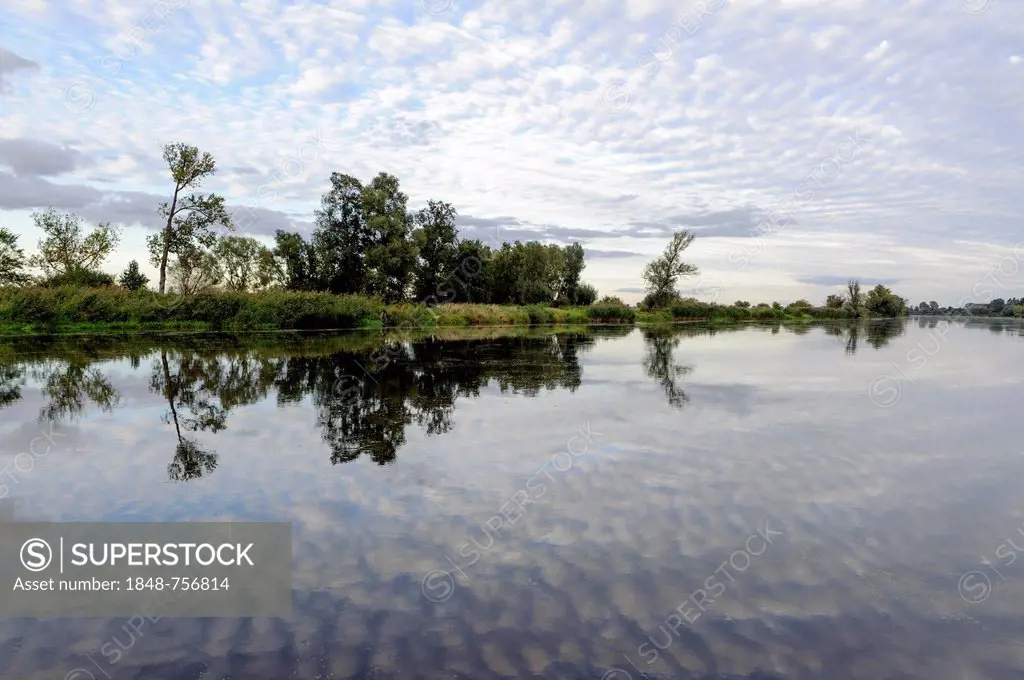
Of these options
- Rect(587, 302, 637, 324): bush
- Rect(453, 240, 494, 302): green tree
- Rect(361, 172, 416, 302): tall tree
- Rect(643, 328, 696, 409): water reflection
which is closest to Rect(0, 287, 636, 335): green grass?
Rect(361, 172, 416, 302): tall tree

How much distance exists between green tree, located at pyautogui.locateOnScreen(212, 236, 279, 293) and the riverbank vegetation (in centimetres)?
16

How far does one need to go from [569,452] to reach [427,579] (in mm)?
4846

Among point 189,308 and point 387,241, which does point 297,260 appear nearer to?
point 387,241

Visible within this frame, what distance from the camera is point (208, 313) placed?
139 ft

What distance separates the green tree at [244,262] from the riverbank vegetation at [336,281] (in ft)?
0.52

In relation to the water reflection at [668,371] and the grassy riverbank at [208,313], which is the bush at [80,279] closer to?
the grassy riverbank at [208,313]

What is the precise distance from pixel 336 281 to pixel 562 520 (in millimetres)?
57763

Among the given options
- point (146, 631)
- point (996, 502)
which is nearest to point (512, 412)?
point (996, 502)

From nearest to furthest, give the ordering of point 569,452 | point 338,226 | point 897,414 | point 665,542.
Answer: point 665,542, point 569,452, point 897,414, point 338,226

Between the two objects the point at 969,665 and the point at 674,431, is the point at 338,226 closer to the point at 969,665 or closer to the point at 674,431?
the point at 674,431

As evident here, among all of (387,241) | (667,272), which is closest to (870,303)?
(667,272)

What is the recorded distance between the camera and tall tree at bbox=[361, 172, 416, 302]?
59375 millimetres

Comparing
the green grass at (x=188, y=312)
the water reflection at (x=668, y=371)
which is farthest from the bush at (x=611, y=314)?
the water reflection at (x=668, y=371)

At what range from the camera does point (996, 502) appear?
25.5ft
